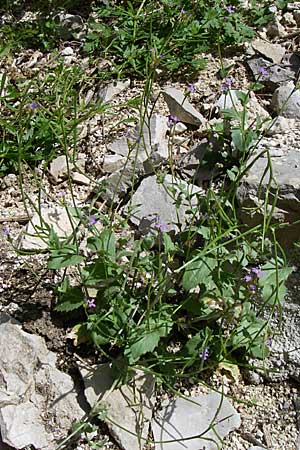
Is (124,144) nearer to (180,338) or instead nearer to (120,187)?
(120,187)

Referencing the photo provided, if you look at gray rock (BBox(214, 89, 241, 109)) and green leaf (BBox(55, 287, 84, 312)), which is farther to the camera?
gray rock (BBox(214, 89, 241, 109))

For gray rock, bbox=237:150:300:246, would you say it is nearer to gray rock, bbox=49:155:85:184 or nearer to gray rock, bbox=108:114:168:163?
gray rock, bbox=108:114:168:163

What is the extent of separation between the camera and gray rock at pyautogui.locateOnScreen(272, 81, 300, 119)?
313 centimetres

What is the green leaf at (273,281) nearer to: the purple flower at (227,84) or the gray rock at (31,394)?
the gray rock at (31,394)

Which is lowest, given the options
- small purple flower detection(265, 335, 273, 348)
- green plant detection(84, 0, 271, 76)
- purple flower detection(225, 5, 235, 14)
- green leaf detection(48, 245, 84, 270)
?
green leaf detection(48, 245, 84, 270)

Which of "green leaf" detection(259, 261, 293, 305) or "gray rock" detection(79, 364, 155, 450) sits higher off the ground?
"green leaf" detection(259, 261, 293, 305)

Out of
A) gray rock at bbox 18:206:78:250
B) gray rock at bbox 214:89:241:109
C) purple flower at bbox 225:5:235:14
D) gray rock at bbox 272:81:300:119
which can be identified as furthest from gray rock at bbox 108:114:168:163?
purple flower at bbox 225:5:235:14

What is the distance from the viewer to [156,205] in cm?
291

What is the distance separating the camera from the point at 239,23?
11.5 ft

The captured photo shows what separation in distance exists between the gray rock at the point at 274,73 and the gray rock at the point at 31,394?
5.22 ft

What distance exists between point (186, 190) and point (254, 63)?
971 millimetres

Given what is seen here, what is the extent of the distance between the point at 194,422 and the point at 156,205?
85 centimetres

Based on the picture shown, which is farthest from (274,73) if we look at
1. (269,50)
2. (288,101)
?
(288,101)

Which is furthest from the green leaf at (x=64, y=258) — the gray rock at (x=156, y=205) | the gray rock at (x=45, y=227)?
the gray rock at (x=156, y=205)
